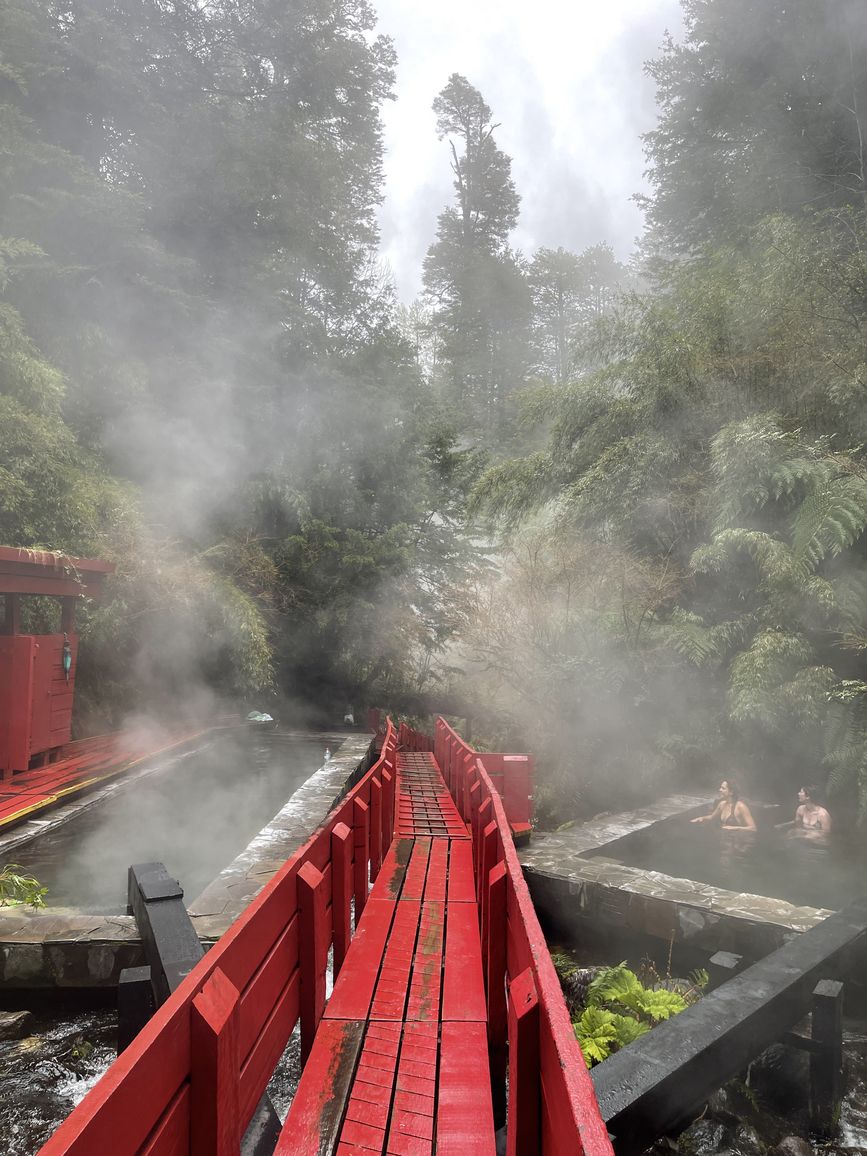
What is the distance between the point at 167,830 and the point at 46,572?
10.2 ft

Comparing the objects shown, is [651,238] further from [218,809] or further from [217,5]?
[218,809]

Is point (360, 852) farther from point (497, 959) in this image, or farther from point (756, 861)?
point (756, 861)

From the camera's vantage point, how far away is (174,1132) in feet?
4.62

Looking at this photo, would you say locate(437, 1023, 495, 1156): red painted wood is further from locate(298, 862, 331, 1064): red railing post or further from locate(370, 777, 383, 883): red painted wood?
locate(370, 777, 383, 883): red painted wood

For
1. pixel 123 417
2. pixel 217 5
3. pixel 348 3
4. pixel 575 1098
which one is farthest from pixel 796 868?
pixel 348 3

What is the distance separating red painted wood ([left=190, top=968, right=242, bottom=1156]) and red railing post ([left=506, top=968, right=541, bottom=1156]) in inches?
24.1

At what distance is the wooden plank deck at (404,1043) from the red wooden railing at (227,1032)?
170 mm

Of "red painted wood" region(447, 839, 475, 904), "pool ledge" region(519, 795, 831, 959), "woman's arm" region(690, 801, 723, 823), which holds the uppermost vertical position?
"red painted wood" region(447, 839, 475, 904)

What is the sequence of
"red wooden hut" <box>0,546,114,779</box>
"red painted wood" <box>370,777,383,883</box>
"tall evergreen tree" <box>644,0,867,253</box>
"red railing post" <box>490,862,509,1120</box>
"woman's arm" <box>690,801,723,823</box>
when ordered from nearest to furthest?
"red railing post" <box>490,862,509,1120</box>, "red painted wood" <box>370,777,383,883</box>, "red wooden hut" <box>0,546,114,779</box>, "woman's arm" <box>690,801,723,823</box>, "tall evergreen tree" <box>644,0,867,253</box>

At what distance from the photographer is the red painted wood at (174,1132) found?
131cm

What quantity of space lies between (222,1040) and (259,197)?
18347 mm

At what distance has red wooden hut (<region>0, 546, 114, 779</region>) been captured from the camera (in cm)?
761

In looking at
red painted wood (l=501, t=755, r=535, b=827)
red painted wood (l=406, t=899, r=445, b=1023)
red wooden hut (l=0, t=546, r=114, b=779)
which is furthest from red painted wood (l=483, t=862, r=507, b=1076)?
red wooden hut (l=0, t=546, r=114, b=779)

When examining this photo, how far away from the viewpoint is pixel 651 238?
31.5m
